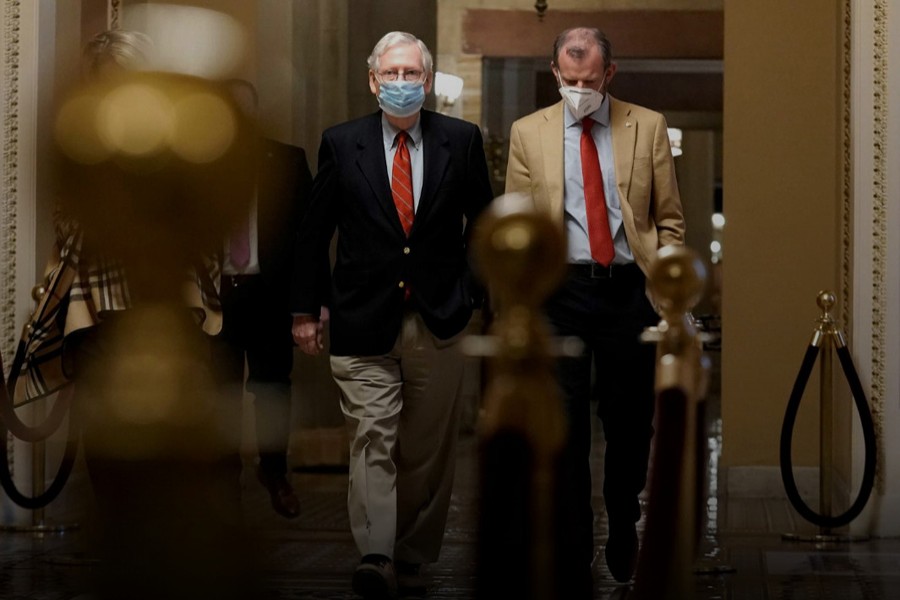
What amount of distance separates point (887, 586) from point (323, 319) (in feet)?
6.27

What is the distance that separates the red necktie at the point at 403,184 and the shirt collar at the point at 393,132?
2 centimetres

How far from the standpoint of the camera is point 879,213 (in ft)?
20.0

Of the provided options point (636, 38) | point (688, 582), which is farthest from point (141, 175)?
point (636, 38)

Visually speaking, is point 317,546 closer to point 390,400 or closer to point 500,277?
Result: point 390,400

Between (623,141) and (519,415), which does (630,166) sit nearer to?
(623,141)

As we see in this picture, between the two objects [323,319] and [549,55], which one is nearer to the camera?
[323,319]

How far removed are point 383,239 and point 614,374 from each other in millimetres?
784

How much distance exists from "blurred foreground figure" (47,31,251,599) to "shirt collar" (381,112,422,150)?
3.82 meters

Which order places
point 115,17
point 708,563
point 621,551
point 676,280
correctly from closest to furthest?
point 115,17, point 676,280, point 621,551, point 708,563

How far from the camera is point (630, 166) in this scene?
15.4 ft

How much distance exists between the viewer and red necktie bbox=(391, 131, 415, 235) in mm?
4660

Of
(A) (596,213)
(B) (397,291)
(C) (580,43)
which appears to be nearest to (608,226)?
(A) (596,213)

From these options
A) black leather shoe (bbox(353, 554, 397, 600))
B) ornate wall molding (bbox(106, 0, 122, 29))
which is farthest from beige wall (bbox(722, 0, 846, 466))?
ornate wall molding (bbox(106, 0, 122, 29))

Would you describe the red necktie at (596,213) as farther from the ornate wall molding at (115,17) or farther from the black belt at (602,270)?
the ornate wall molding at (115,17)
